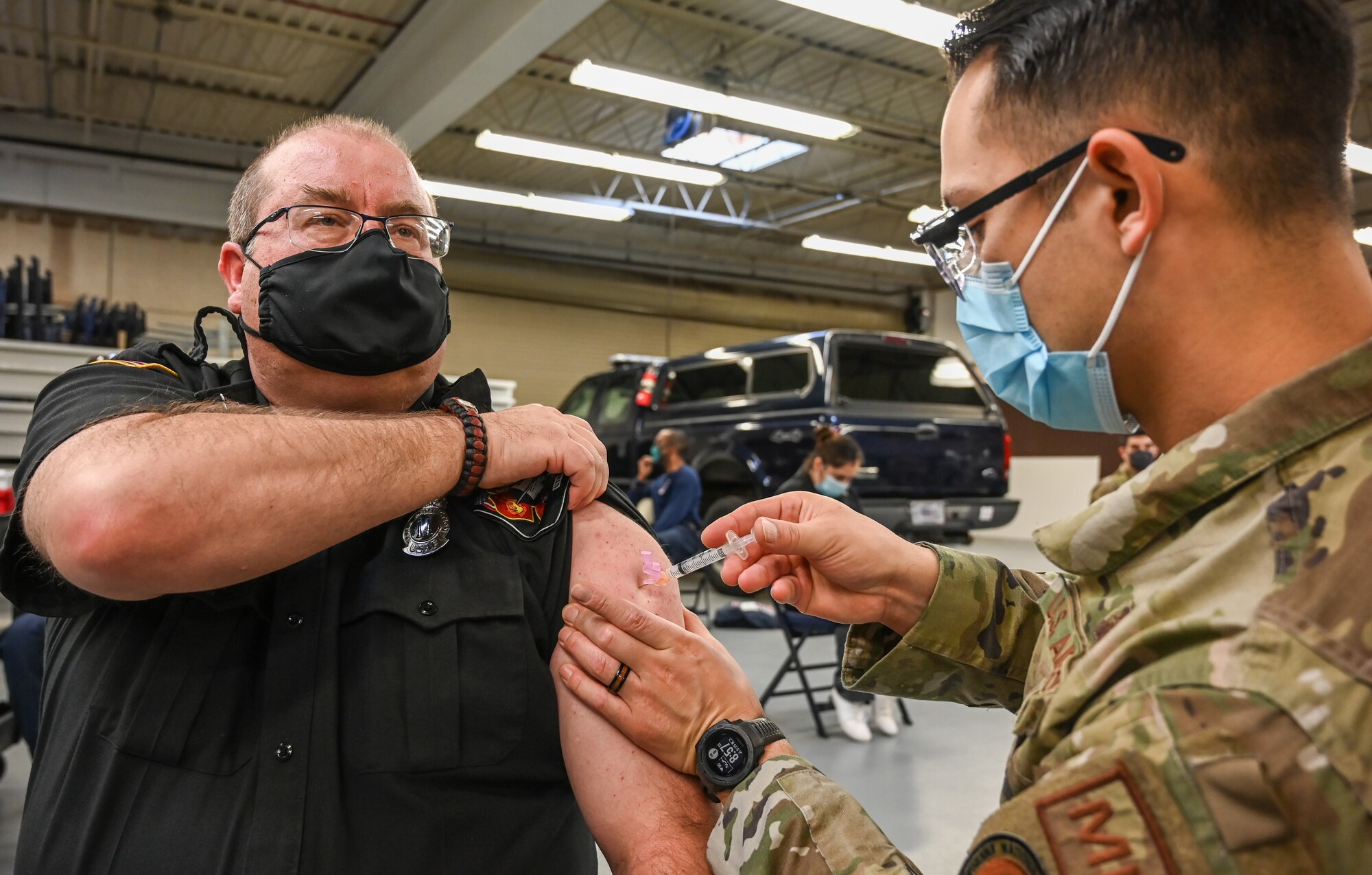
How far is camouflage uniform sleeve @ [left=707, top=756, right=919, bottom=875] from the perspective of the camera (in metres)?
0.93

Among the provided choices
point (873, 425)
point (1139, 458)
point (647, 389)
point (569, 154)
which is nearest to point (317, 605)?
point (1139, 458)

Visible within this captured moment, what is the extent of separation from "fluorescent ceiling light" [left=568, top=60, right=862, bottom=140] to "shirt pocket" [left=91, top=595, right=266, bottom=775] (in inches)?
236

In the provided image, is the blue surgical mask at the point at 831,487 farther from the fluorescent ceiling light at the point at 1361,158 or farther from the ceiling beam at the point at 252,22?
the ceiling beam at the point at 252,22

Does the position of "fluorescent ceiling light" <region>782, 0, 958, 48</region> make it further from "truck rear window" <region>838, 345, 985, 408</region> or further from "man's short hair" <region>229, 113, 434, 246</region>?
"man's short hair" <region>229, 113, 434, 246</region>

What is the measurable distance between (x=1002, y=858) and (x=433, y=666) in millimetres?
776

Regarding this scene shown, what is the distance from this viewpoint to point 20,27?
7.51 meters

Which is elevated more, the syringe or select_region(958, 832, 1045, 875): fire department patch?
the syringe

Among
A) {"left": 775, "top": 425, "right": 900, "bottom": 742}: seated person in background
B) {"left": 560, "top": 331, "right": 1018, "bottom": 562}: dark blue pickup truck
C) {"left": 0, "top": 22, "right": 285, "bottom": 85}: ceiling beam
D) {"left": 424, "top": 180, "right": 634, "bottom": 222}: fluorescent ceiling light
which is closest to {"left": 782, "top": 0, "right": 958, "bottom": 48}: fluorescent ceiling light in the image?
{"left": 560, "top": 331, "right": 1018, "bottom": 562}: dark blue pickup truck

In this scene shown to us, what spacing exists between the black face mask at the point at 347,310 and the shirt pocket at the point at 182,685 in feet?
1.32

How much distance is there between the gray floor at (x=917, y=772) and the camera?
3133mm

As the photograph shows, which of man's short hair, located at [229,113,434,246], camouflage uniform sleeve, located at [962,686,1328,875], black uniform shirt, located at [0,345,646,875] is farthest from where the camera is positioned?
man's short hair, located at [229,113,434,246]

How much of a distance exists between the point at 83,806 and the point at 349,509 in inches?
20.4

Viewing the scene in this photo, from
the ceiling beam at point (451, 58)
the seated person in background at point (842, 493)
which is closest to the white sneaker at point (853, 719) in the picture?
the seated person in background at point (842, 493)

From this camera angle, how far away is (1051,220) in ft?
3.19
